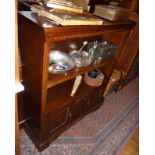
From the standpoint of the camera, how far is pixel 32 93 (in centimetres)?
112

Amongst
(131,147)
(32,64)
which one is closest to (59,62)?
(32,64)

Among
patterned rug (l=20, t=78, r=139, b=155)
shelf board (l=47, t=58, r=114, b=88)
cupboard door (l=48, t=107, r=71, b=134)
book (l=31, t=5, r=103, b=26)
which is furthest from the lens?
patterned rug (l=20, t=78, r=139, b=155)

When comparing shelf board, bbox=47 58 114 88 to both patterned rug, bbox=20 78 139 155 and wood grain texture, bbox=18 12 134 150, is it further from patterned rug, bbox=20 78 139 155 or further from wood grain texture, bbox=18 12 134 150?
patterned rug, bbox=20 78 139 155

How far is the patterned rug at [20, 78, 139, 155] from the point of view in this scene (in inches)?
56.1

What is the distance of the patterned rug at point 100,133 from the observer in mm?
1424

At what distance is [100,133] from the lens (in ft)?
5.42

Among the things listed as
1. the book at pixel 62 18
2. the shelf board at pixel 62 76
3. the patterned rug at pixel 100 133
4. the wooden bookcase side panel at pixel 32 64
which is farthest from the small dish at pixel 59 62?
the patterned rug at pixel 100 133

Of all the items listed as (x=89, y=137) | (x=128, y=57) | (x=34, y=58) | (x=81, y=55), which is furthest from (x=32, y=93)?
(x=128, y=57)

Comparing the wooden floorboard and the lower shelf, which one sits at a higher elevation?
the lower shelf

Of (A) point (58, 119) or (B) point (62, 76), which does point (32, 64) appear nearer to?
(B) point (62, 76)

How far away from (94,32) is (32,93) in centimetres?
61

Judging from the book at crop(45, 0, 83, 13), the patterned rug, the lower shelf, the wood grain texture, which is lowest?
the patterned rug

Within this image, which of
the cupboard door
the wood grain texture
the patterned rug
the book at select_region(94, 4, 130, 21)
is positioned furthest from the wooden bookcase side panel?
the book at select_region(94, 4, 130, 21)

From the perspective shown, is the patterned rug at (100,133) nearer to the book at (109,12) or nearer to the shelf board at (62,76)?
the shelf board at (62,76)
